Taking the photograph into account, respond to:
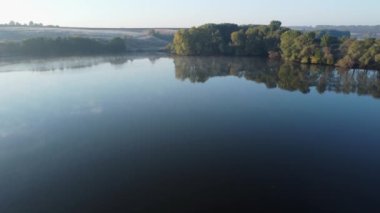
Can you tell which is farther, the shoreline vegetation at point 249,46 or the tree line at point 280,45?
the shoreline vegetation at point 249,46

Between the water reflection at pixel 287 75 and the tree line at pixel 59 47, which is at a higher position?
the tree line at pixel 59 47

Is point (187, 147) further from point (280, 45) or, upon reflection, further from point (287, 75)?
point (280, 45)

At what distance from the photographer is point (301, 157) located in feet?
78.4

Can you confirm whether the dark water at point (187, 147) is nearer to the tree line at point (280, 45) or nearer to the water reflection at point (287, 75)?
the water reflection at point (287, 75)

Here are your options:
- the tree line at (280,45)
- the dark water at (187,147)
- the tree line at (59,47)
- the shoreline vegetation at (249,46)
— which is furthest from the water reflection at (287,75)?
the tree line at (59,47)

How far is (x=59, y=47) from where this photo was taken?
8481 cm

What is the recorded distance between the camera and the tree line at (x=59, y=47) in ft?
257

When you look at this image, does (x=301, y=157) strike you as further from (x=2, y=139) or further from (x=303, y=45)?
(x=303, y=45)

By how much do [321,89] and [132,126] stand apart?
28.6 m

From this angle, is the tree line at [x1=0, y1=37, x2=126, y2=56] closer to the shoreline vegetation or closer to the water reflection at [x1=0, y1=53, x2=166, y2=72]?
the shoreline vegetation

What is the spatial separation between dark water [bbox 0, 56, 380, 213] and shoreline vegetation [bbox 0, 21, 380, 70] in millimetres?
16163

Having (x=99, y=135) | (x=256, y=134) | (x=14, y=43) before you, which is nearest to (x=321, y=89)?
(x=256, y=134)

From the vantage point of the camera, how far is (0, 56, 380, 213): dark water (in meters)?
18.5

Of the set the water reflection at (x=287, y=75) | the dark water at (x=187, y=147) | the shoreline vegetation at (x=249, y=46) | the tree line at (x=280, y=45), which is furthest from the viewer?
the shoreline vegetation at (x=249, y=46)
